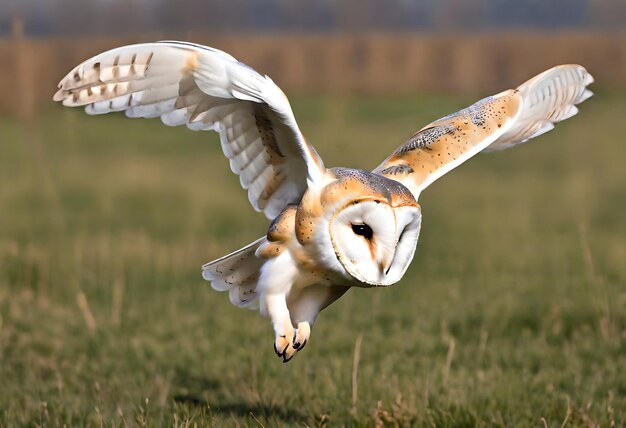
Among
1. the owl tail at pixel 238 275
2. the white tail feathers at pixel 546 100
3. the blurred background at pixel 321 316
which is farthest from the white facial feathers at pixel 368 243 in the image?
the white tail feathers at pixel 546 100

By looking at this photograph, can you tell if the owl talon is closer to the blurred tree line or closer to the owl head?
the owl head

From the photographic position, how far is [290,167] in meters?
3.91

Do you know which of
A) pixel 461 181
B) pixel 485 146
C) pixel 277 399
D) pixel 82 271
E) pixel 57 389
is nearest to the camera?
pixel 485 146

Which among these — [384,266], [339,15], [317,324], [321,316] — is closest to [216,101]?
[384,266]

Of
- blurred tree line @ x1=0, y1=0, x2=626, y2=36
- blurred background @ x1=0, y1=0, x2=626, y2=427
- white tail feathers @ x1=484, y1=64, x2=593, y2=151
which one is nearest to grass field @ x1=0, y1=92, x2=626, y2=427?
blurred background @ x1=0, y1=0, x2=626, y2=427

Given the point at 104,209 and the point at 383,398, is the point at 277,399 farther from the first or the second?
the point at 104,209

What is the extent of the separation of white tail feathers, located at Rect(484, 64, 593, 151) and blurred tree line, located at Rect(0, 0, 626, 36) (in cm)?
2046

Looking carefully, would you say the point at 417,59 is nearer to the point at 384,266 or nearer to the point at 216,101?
the point at 216,101

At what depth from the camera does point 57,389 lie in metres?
5.06

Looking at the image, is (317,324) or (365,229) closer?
(365,229)

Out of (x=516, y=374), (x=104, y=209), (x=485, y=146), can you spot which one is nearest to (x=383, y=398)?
(x=516, y=374)

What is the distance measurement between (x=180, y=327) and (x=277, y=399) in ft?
6.12

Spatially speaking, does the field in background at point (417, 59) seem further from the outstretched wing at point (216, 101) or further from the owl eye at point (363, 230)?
the owl eye at point (363, 230)

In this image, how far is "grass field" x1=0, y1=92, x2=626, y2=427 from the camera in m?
4.53
